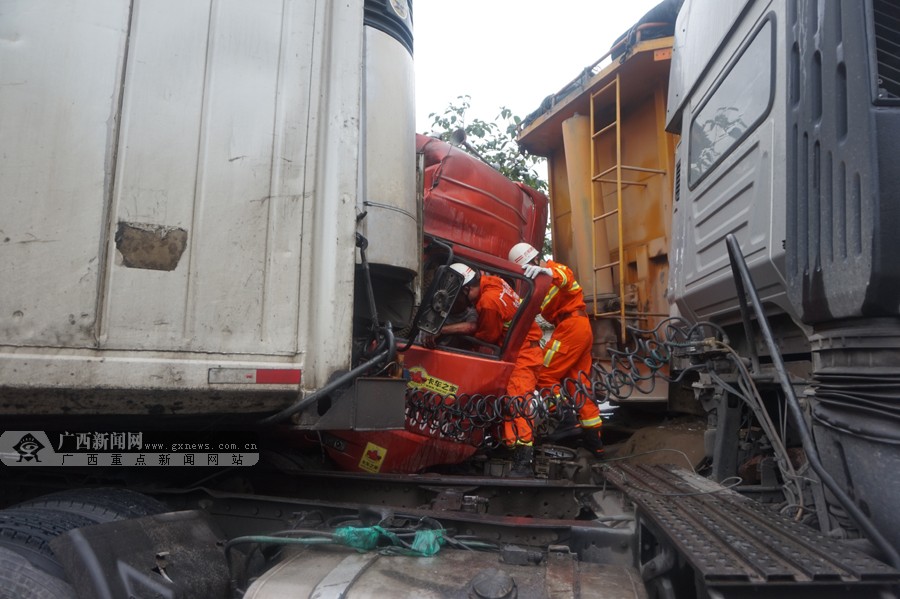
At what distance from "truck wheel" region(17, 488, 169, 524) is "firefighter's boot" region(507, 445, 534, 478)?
6.03 ft

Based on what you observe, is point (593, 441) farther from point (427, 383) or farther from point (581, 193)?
point (581, 193)

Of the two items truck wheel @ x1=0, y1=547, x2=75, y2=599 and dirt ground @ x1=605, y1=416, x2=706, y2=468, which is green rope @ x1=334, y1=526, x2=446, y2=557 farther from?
dirt ground @ x1=605, y1=416, x2=706, y2=468

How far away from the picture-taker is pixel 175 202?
165 centimetres

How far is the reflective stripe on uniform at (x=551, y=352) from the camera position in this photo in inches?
181

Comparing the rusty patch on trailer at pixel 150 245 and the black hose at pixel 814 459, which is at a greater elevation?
the rusty patch on trailer at pixel 150 245

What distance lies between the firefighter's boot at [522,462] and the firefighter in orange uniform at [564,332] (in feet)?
3.18

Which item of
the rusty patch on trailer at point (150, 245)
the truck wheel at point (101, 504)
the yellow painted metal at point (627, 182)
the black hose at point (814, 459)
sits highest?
the yellow painted metal at point (627, 182)

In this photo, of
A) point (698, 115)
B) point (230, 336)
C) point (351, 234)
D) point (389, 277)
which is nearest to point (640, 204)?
point (698, 115)

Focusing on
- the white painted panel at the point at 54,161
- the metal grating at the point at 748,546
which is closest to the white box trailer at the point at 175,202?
the white painted panel at the point at 54,161

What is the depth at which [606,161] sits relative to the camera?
220 inches

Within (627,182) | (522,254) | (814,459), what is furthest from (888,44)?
(627,182)

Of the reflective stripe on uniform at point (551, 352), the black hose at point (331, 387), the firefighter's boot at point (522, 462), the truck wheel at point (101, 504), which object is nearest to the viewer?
the black hose at point (331, 387)

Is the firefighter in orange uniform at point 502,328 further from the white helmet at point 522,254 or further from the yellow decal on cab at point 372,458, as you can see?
the yellow decal on cab at point 372,458

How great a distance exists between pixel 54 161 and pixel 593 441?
12.9 ft
